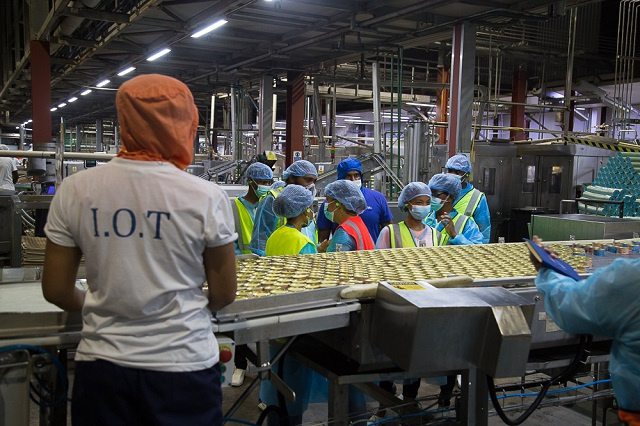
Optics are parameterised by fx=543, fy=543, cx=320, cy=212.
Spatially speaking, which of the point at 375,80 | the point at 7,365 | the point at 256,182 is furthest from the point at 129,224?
the point at 375,80

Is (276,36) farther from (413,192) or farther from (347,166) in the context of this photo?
(413,192)

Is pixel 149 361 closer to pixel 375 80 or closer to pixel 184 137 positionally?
pixel 184 137

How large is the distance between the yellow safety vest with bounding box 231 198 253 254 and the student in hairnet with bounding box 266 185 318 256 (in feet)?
2.85

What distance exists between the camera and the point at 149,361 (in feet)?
4.13

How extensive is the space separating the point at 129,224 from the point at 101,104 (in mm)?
17826

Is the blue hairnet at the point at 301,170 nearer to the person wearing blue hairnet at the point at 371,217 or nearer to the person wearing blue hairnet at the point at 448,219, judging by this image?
the person wearing blue hairnet at the point at 371,217

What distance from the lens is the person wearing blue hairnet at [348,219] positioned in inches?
120

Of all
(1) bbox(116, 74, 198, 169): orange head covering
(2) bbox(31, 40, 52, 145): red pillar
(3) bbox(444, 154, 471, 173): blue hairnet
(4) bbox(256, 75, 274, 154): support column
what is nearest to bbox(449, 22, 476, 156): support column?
(3) bbox(444, 154, 471, 173): blue hairnet

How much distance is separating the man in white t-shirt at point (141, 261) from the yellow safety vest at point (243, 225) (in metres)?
2.44

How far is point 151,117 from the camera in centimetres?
129

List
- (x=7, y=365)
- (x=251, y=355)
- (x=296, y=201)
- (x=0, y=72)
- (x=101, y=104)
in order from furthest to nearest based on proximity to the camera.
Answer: (x=101, y=104), (x=0, y=72), (x=296, y=201), (x=251, y=355), (x=7, y=365)

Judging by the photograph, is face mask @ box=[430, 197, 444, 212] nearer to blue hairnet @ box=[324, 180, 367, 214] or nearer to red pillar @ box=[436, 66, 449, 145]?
blue hairnet @ box=[324, 180, 367, 214]

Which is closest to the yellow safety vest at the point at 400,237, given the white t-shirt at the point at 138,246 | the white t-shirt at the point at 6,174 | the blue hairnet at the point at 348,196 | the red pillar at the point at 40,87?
the blue hairnet at the point at 348,196

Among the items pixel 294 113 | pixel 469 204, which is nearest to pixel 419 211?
pixel 469 204
